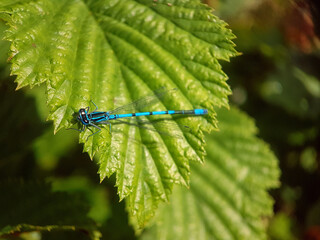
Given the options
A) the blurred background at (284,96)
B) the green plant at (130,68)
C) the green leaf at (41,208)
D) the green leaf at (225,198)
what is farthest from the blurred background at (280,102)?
the green plant at (130,68)

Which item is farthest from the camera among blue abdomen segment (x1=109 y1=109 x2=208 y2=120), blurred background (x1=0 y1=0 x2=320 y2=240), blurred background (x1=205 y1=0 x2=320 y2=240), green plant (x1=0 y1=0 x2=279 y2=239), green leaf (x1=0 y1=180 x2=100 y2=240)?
blurred background (x1=205 y1=0 x2=320 y2=240)

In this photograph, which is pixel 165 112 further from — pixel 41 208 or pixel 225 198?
pixel 225 198

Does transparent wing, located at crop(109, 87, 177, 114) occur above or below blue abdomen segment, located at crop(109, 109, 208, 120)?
above

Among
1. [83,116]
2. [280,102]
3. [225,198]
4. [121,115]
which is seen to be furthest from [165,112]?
[280,102]

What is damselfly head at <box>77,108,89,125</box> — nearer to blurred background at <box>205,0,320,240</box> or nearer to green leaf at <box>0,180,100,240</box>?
green leaf at <box>0,180,100,240</box>

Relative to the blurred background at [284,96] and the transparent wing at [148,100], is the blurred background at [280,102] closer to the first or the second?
the blurred background at [284,96]

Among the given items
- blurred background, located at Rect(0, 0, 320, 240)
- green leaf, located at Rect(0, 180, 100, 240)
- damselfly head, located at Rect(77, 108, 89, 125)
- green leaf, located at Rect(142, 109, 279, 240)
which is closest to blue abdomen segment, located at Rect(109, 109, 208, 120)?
damselfly head, located at Rect(77, 108, 89, 125)
